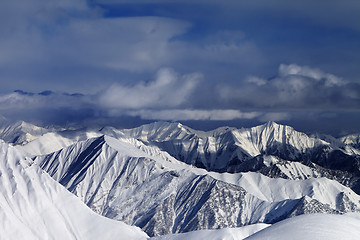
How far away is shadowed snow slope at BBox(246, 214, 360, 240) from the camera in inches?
3497

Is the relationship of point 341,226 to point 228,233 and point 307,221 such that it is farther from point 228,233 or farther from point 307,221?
point 228,233

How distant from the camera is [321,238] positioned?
286ft

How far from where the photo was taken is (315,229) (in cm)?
9188

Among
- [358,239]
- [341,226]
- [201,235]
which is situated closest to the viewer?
[358,239]

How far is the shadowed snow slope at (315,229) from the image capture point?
88.8m

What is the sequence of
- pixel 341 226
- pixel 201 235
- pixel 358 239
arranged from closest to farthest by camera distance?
pixel 358 239, pixel 341 226, pixel 201 235

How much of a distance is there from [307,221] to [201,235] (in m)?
105

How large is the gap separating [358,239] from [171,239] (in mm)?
121458

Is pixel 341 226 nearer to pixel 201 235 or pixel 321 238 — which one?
pixel 321 238

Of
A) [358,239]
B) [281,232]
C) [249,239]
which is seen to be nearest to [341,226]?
[358,239]

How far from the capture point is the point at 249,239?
95.6 meters

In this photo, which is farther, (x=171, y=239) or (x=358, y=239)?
(x=171, y=239)

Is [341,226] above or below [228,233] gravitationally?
above

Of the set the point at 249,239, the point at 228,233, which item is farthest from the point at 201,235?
the point at 249,239
